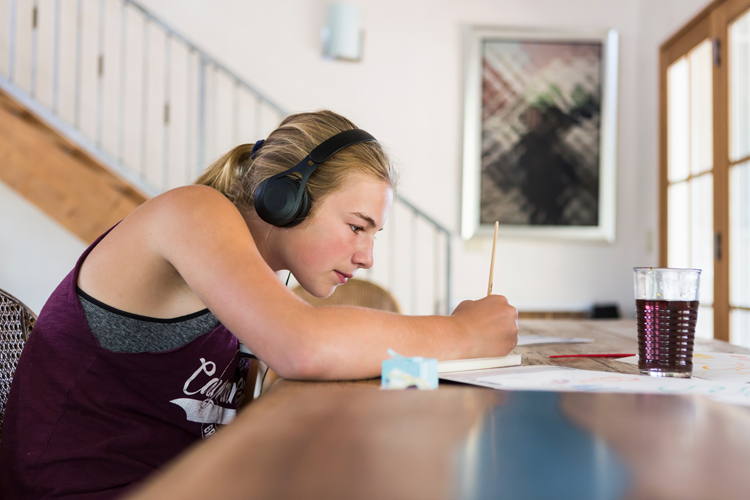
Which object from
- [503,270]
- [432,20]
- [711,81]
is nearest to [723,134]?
[711,81]

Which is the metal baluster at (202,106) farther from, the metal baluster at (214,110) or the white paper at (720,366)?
the white paper at (720,366)

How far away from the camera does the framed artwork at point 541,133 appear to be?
149 inches

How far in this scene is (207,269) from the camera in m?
0.69

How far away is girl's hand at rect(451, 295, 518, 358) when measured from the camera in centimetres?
71

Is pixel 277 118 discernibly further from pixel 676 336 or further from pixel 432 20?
pixel 676 336

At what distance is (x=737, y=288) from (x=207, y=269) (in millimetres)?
2862

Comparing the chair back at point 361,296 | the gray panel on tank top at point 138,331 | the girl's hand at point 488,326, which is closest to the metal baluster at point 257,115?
the chair back at point 361,296

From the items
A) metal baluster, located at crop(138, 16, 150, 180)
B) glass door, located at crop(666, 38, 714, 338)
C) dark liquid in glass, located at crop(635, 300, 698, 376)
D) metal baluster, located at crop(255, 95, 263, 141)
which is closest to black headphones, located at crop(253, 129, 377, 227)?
dark liquid in glass, located at crop(635, 300, 698, 376)

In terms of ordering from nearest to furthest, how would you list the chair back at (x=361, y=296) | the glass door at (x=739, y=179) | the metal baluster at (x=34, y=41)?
the chair back at (x=361, y=296) < the glass door at (x=739, y=179) < the metal baluster at (x=34, y=41)

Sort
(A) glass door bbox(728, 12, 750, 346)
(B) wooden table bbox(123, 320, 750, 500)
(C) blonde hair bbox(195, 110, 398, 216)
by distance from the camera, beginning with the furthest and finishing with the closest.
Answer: (A) glass door bbox(728, 12, 750, 346), (C) blonde hair bbox(195, 110, 398, 216), (B) wooden table bbox(123, 320, 750, 500)

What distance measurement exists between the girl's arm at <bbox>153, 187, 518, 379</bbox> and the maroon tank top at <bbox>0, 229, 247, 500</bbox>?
0.19 m

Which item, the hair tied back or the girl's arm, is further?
the hair tied back

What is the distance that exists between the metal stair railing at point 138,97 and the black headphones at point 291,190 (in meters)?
2.69

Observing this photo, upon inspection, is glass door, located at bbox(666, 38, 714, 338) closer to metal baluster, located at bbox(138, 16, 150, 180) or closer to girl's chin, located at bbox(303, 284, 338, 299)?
girl's chin, located at bbox(303, 284, 338, 299)
